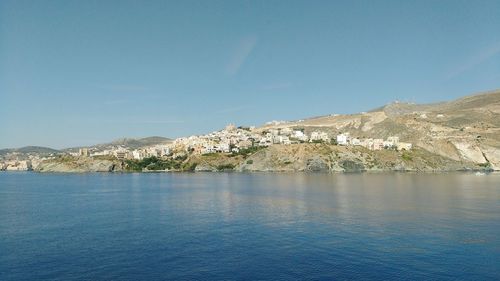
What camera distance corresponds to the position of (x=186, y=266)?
37469 millimetres

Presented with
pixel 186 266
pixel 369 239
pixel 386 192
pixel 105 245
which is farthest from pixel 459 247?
pixel 386 192

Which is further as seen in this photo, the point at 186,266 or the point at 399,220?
the point at 399,220

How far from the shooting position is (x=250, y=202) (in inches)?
3273

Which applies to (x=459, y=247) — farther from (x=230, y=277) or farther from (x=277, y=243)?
(x=230, y=277)

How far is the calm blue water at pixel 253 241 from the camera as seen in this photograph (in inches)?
1417

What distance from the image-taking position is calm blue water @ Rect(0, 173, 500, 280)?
36.0 metres

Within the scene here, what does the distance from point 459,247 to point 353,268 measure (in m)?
14.2

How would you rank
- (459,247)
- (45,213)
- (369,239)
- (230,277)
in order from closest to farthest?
(230,277) → (459,247) → (369,239) → (45,213)

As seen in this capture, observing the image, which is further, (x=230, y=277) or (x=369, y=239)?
(x=369, y=239)

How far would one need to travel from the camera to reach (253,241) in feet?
155

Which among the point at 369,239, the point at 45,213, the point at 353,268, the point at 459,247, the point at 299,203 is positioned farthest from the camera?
the point at 299,203

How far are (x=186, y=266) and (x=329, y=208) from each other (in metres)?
40.8

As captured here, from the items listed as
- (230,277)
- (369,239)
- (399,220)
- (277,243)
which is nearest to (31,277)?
(230,277)

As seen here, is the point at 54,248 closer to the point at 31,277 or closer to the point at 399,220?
the point at 31,277
